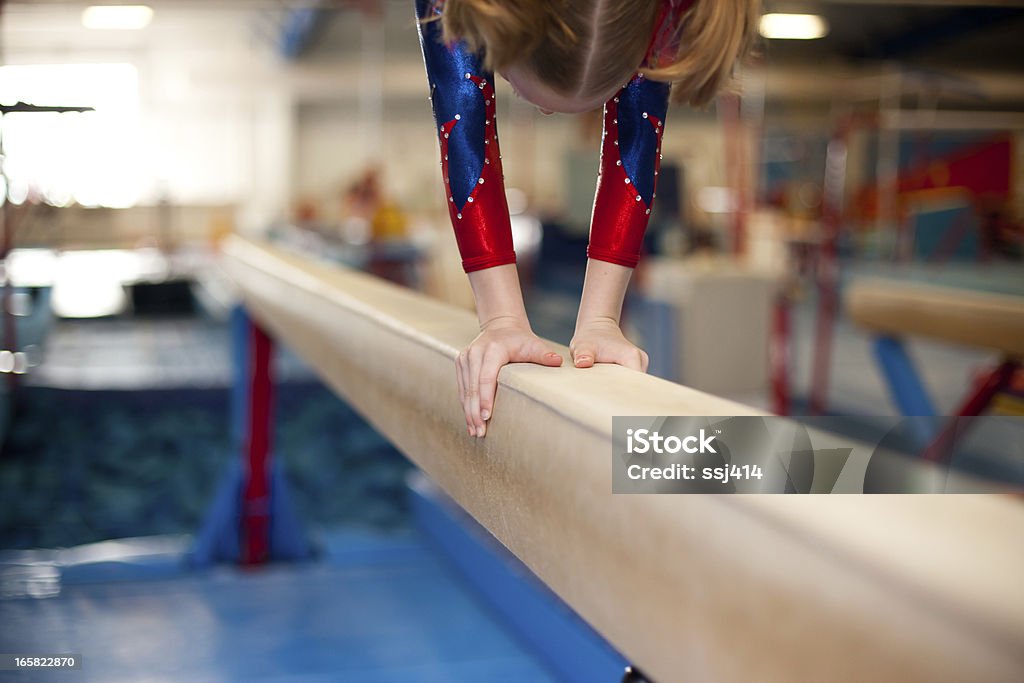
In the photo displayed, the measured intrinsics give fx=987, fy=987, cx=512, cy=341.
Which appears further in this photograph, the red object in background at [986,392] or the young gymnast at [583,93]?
the red object in background at [986,392]

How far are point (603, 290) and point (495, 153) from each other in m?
0.15

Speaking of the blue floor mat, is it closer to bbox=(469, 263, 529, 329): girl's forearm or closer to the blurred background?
the blurred background

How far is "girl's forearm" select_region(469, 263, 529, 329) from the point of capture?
0.79 meters

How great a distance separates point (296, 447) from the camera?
4180 mm

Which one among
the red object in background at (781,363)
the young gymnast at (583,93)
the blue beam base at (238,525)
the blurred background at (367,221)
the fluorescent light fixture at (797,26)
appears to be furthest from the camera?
the fluorescent light fixture at (797,26)

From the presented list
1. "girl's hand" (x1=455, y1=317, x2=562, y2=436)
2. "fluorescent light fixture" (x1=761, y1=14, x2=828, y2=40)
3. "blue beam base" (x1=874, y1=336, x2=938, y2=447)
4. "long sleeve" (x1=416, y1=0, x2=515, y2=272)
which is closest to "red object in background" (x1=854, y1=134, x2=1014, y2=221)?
"fluorescent light fixture" (x1=761, y1=14, x2=828, y2=40)

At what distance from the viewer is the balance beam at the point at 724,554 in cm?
28

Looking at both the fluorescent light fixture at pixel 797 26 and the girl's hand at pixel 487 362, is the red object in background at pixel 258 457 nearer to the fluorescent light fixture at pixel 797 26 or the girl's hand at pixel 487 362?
the girl's hand at pixel 487 362

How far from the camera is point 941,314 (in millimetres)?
2322

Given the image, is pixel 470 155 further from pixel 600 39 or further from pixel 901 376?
pixel 901 376

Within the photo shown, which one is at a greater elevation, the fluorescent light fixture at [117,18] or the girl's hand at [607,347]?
the fluorescent light fixture at [117,18]

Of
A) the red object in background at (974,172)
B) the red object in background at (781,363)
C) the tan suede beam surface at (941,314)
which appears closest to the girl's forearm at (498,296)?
the tan suede beam surface at (941,314)

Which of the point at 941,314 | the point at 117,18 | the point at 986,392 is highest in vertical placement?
the point at 117,18

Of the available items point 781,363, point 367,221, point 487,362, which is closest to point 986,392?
point 781,363
